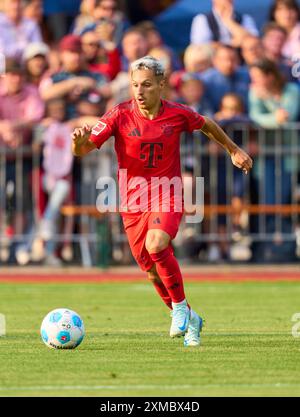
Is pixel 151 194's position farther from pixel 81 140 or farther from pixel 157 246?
pixel 81 140

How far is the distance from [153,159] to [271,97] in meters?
10.5

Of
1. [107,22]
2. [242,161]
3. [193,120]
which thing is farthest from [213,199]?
[242,161]

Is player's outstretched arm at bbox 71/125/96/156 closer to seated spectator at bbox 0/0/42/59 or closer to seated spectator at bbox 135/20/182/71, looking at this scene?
seated spectator at bbox 135/20/182/71

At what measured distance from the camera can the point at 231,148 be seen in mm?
10492

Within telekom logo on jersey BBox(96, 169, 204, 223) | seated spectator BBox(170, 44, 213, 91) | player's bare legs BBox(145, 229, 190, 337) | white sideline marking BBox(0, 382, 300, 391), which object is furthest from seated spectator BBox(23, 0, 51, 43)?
white sideline marking BBox(0, 382, 300, 391)

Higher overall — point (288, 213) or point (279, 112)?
point (279, 112)

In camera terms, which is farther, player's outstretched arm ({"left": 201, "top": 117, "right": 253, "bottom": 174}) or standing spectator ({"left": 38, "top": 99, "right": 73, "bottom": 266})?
standing spectator ({"left": 38, "top": 99, "right": 73, "bottom": 266})

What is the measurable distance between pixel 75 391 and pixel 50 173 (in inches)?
534

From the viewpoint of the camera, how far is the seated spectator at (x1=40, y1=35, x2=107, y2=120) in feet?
67.3

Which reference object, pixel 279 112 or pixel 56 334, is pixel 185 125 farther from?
pixel 279 112

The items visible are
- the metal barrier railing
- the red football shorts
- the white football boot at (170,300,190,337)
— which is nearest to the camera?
the white football boot at (170,300,190,337)

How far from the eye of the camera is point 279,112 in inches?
824
